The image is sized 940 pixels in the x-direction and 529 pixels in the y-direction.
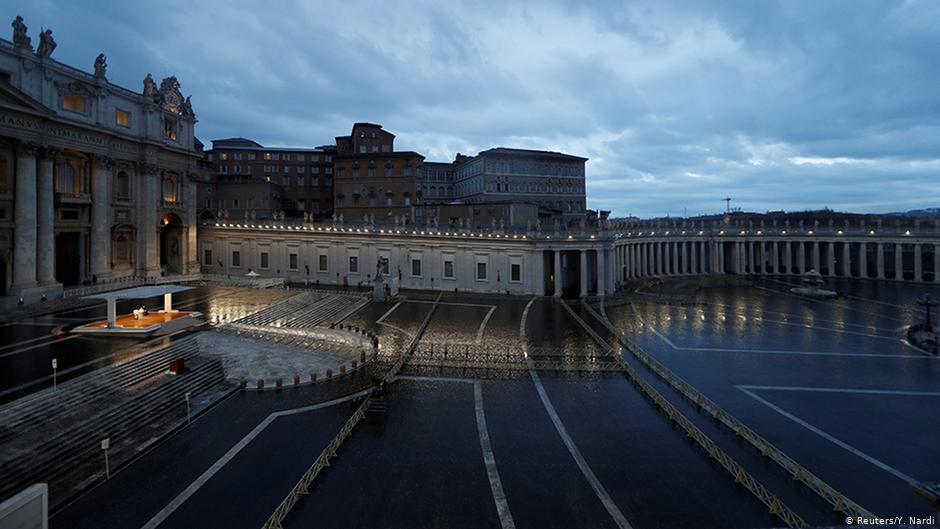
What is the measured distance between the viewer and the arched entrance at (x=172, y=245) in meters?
59.0

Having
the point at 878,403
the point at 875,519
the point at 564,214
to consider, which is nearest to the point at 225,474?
the point at 875,519

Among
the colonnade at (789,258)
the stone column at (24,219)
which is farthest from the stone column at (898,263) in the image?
the stone column at (24,219)

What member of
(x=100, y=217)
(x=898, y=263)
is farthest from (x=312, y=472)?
(x=898, y=263)

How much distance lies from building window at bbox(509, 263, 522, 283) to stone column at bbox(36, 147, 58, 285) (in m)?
44.2

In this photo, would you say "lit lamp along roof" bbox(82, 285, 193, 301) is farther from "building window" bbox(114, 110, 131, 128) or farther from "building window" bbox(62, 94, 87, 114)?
"building window" bbox(114, 110, 131, 128)

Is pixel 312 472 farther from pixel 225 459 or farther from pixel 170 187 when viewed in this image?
pixel 170 187

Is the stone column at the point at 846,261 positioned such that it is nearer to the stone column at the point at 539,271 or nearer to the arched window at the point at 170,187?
the stone column at the point at 539,271

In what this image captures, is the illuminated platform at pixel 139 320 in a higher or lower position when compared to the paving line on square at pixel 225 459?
higher

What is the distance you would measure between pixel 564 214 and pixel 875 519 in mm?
68303

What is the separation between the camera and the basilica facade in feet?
125

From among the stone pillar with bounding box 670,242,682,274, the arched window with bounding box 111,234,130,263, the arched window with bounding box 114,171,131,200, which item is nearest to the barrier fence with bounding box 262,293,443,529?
the arched window with bounding box 111,234,130,263

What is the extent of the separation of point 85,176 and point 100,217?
4351 millimetres

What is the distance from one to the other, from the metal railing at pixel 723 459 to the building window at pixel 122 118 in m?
55.9

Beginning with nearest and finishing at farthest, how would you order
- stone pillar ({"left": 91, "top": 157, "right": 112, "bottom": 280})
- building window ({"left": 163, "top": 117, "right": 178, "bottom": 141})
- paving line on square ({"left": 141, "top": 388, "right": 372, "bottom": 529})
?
paving line on square ({"left": 141, "top": 388, "right": 372, "bottom": 529})
stone pillar ({"left": 91, "top": 157, "right": 112, "bottom": 280})
building window ({"left": 163, "top": 117, "right": 178, "bottom": 141})
